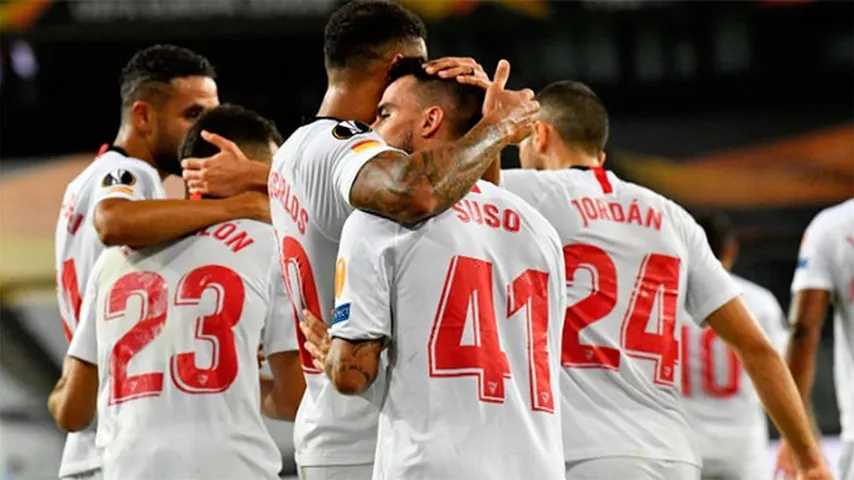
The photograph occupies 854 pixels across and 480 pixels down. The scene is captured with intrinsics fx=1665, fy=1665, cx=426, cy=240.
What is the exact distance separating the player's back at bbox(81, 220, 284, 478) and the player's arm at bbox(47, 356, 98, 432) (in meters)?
0.11

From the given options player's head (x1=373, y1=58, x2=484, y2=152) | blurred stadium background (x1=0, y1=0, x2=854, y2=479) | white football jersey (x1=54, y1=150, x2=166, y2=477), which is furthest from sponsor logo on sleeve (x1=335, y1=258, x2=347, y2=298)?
blurred stadium background (x1=0, y1=0, x2=854, y2=479)

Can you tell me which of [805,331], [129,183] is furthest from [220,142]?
[805,331]

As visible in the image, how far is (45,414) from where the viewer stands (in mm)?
10734

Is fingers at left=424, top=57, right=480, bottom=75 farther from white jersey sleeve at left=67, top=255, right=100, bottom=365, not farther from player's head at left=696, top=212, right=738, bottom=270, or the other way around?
player's head at left=696, top=212, right=738, bottom=270

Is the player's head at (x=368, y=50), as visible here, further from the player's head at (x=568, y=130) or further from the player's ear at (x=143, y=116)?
the player's ear at (x=143, y=116)

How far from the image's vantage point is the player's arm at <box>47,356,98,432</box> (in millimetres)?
4629

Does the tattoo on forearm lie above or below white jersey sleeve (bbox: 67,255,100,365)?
above

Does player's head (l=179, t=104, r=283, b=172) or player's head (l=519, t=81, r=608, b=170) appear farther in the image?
player's head (l=519, t=81, r=608, b=170)

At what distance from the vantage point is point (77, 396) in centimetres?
464

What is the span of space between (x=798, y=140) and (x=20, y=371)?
607 cm

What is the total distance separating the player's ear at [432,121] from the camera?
12.3ft

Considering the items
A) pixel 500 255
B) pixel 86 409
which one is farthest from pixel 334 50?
pixel 86 409

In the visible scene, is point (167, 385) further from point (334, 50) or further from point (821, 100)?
point (821, 100)

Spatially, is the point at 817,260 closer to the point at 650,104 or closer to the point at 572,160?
the point at 572,160
